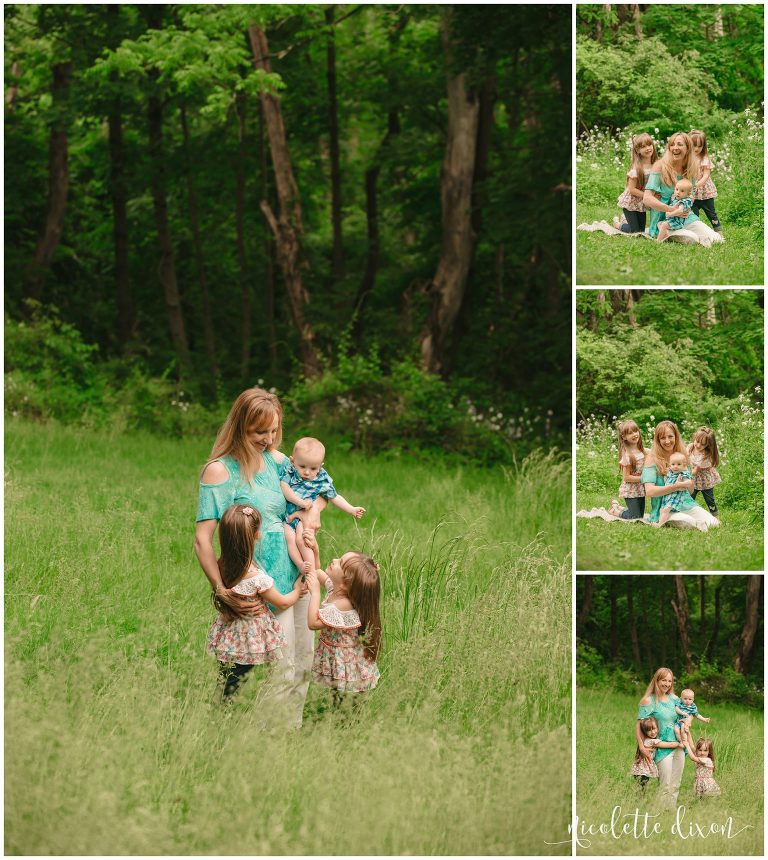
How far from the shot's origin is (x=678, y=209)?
4375 millimetres

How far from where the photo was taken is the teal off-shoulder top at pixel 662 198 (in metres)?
4.37

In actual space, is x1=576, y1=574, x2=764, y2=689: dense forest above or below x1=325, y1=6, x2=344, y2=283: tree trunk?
below

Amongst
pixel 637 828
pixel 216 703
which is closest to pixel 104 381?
pixel 216 703

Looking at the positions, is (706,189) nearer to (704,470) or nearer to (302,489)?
(704,470)

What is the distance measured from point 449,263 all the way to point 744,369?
1331 centimetres

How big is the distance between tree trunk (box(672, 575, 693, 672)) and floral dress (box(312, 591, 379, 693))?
1333 millimetres

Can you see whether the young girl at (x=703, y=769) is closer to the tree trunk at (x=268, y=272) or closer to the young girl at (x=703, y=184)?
the young girl at (x=703, y=184)

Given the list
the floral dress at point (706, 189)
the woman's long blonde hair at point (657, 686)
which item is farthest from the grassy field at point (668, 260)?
the woman's long blonde hair at point (657, 686)

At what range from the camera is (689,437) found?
4.20 m

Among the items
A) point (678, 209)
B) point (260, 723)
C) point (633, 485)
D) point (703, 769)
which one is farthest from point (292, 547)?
point (678, 209)

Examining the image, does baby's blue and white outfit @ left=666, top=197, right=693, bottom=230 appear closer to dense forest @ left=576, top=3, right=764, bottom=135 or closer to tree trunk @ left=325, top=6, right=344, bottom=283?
dense forest @ left=576, top=3, right=764, bottom=135
